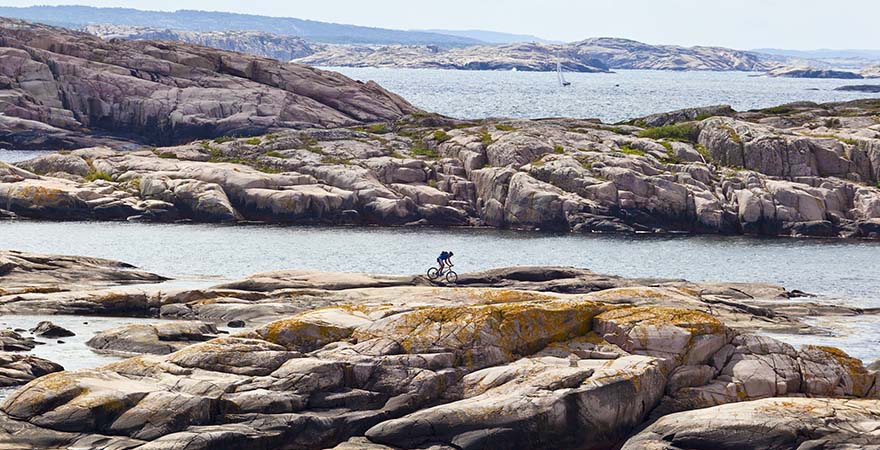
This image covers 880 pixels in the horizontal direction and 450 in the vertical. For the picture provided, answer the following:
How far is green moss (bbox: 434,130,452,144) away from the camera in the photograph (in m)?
119

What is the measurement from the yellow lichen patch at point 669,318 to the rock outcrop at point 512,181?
187 ft

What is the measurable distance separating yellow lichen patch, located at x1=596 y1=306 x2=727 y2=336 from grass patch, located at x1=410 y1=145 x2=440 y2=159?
72.0 m

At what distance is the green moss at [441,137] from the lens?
118694 millimetres

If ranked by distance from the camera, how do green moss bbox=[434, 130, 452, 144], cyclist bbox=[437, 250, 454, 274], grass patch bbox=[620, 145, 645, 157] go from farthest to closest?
1. green moss bbox=[434, 130, 452, 144]
2. grass patch bbox=[620, 145, 645, 157]
3. cyclist bbox=[437, 250, 454, 274]

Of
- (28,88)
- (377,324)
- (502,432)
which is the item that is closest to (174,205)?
(28,88)

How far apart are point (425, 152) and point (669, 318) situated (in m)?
74.3

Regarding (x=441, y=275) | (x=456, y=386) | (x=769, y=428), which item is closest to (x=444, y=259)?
(x=441, y=275)

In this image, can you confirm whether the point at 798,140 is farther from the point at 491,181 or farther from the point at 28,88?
the point at 28,88

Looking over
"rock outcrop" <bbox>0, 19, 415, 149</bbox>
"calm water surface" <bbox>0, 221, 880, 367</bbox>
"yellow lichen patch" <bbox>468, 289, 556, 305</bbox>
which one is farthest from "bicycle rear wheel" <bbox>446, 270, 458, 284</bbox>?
"rock outcrop" <bbox>0, 19, 415, 149</bbox>

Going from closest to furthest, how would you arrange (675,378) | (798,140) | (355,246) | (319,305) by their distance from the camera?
(675,378) < (319,305) < (355,246) < (798,140)

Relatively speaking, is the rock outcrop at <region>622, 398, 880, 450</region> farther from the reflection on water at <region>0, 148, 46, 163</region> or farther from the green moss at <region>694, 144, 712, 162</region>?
the reflection on water at <region>0, 148, 46, 163</region>

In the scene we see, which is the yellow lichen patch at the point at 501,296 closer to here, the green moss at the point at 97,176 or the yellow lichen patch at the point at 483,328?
the yellow lichen patch at the point at 483,328

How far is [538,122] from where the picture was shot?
128 metres

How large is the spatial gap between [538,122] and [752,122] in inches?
Answer: 860
